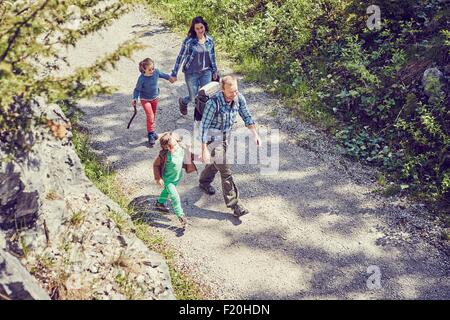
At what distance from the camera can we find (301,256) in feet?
25.8

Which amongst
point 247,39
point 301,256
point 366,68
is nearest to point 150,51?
point 247,39

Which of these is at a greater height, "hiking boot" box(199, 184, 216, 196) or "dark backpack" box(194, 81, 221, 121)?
"dark backpack" box(194, 81, 221, 121)

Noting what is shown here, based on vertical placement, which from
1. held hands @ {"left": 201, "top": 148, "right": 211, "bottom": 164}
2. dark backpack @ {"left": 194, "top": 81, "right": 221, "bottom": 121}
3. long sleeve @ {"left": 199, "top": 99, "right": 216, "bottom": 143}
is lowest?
held hands @ {"left": 201, "top": 148, "right": 211, "bottom": 164}

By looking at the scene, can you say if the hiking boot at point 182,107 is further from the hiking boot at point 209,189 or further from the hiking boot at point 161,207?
the hiking boot at point 161,207

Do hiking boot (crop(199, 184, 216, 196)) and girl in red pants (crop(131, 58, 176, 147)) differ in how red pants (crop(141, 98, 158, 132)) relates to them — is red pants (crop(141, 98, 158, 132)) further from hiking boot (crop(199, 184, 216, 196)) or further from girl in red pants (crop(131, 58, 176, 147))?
hiking boot (crop(199, 184, 216, 196))

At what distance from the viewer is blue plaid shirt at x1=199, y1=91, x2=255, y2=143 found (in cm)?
751

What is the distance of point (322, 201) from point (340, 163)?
129 cm

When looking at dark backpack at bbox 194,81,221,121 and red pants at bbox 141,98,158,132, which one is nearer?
dark backpack at bbox 194,81,221,121

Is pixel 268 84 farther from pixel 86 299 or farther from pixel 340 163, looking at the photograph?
pixel 86 299

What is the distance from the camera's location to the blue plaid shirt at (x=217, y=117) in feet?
24.6

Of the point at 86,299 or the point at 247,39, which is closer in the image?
the point at 86,299

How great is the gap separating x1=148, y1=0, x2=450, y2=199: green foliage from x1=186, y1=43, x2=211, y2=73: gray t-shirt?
2.70m

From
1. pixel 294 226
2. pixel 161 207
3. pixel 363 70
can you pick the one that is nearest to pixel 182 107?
pixel 161 207

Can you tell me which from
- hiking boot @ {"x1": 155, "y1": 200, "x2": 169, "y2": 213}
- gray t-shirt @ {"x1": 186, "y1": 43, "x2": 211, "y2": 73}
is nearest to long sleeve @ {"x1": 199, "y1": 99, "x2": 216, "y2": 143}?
hiking boot @ {"x1": 155, "y1": 200, "x2": 169, "y2": 213}
